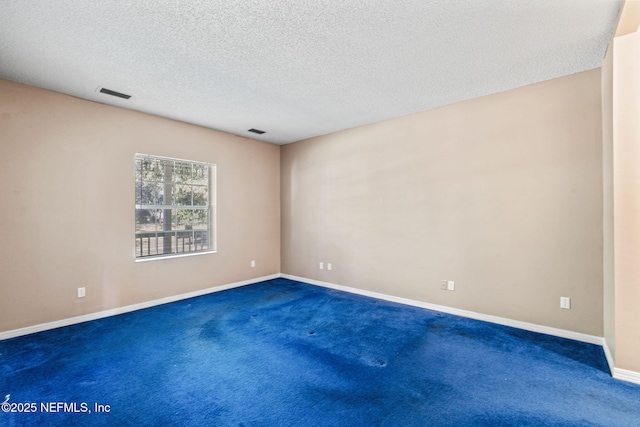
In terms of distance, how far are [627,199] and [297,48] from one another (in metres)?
2.86

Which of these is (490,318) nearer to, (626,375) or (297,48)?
(626,375)

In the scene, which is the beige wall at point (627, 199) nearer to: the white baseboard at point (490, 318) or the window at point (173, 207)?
the white baseboard at point (490, 318)

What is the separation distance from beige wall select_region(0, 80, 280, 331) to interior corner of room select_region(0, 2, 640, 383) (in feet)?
0.05

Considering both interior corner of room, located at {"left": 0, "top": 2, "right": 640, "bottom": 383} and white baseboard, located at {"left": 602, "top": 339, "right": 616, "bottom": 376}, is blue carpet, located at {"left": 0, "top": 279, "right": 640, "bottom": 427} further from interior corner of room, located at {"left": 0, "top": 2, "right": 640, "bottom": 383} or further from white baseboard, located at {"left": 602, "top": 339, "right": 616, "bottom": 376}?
interior corner of room, located at {"left": 0, "top": 2, "right": 640, "bottom": 383}

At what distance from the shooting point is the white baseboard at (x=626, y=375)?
2.16 m

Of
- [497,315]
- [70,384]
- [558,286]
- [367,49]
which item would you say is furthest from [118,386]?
[558,286]

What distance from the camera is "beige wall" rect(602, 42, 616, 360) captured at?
235cm

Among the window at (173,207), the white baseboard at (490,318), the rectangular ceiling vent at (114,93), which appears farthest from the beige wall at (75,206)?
the white baseboard at (490,318)

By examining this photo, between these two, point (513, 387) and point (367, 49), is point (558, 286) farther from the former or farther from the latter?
point (367, 49)

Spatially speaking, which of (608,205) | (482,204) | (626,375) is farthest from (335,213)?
(626,375)

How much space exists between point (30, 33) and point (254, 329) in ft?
10.6

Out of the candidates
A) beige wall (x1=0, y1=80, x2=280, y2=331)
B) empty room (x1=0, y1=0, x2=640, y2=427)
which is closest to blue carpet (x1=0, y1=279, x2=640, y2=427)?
empty room (x1=0, y1=0, x2=640, y2=427)

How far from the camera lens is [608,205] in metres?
2.50

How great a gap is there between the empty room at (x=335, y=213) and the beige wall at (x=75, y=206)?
2 cm
